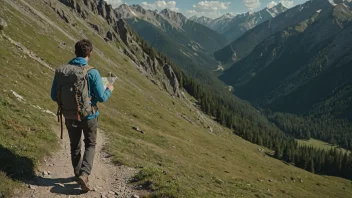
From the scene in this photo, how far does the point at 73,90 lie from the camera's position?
11047 millimetres

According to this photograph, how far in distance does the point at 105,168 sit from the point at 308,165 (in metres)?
166

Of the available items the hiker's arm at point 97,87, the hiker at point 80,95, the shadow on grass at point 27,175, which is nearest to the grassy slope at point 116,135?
the shadow on grass at point 27,175

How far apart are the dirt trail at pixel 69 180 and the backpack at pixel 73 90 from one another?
3.18m

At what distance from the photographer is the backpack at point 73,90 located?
11.0m

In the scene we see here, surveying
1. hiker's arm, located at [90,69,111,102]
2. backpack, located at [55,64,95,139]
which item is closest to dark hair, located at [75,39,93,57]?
backpack, located at [55,64,95,139]

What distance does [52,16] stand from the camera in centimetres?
9369

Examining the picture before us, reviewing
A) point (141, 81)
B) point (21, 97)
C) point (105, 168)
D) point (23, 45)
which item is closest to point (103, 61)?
point (141, 81)

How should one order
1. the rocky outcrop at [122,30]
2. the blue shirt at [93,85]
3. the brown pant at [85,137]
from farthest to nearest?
the rocky outcrop at [122,30] < the brown pant at [85,137] < the blue shirt at [93,85]

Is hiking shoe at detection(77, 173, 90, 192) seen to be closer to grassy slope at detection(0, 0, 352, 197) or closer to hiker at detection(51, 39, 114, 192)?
hiker at detection(51, 39, 114, 192)

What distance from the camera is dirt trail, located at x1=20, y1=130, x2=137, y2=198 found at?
39.5ft

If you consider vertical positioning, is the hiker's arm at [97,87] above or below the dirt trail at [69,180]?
above

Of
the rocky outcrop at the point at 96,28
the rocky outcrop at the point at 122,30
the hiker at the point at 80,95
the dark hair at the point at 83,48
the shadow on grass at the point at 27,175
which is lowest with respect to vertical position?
the shadow on grass at the point at 27,175

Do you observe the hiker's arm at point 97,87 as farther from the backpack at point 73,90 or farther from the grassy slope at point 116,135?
the grassy slope at point 116,135

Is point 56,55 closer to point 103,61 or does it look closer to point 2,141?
point 103,61
